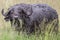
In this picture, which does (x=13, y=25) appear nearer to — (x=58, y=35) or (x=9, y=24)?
(x=9, y=24)

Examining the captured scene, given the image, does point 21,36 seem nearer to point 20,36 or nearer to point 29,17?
point 20,36

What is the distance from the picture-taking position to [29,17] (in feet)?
26.6

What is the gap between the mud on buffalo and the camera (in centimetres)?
789

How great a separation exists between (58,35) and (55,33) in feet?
0.30

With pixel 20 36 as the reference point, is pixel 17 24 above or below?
above

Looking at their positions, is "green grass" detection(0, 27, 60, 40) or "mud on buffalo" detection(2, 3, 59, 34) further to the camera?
"mud on buffalo" detection(2, 3, 59, 34)

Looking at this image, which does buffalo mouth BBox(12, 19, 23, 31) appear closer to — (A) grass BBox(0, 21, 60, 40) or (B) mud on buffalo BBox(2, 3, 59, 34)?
(B) mud on buffalo BBox(2, 3, 59, 34)

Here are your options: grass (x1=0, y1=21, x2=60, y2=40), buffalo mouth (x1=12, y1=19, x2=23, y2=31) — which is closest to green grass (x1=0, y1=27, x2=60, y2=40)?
grass (x1=0, y1=21, x2=60, y2=40)

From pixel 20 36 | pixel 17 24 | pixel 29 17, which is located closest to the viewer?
pixel 20 36

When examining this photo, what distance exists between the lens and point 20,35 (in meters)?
7.79

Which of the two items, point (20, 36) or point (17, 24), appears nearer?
point (20, 36)

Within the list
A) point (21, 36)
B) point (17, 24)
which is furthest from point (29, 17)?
point (21, 36)

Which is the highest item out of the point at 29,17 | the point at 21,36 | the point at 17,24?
the point at 29,17

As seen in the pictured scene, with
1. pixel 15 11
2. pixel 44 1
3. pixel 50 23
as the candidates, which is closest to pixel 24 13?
pixel 15 11
